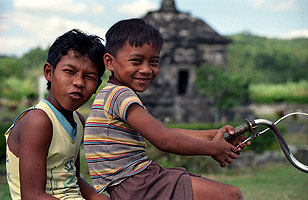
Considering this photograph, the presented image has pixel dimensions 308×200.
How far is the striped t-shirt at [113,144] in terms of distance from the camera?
2109 millimetres

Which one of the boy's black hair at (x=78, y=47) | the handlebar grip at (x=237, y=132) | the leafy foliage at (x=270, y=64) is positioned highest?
the boy's black hair at (x=78, y=47)

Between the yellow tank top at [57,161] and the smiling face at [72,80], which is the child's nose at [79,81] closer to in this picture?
the smiling face at [72,80]

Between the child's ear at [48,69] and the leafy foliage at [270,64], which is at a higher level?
the child's ear at [48,69]

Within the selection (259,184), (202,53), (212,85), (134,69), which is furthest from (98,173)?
(202,53)

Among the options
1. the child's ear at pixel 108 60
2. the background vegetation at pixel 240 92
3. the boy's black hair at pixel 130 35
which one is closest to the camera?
the boy's black hair at pixel 130 35

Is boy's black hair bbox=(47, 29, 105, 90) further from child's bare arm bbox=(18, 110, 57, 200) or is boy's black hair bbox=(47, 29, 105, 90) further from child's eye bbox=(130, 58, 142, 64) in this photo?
child's bare arm bbox=(18, 110, 57, 200)

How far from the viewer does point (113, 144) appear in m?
2.13

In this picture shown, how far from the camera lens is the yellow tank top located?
7.36 ft

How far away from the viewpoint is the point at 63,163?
7.67 ft

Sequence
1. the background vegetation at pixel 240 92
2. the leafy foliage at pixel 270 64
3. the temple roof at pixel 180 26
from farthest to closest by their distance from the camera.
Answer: the leafy foliage at pixel 270 64, the temple roof at pixel 180 26, the background vegetation at pixel 240 92

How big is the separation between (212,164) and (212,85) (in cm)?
649

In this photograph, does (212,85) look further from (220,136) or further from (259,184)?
(220,136)

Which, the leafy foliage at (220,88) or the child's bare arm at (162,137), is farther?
the leafy foliage at (220,88)

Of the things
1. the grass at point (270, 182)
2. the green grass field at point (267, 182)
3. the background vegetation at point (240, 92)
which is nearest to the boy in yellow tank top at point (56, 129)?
the green grass field at point (267, 182)
